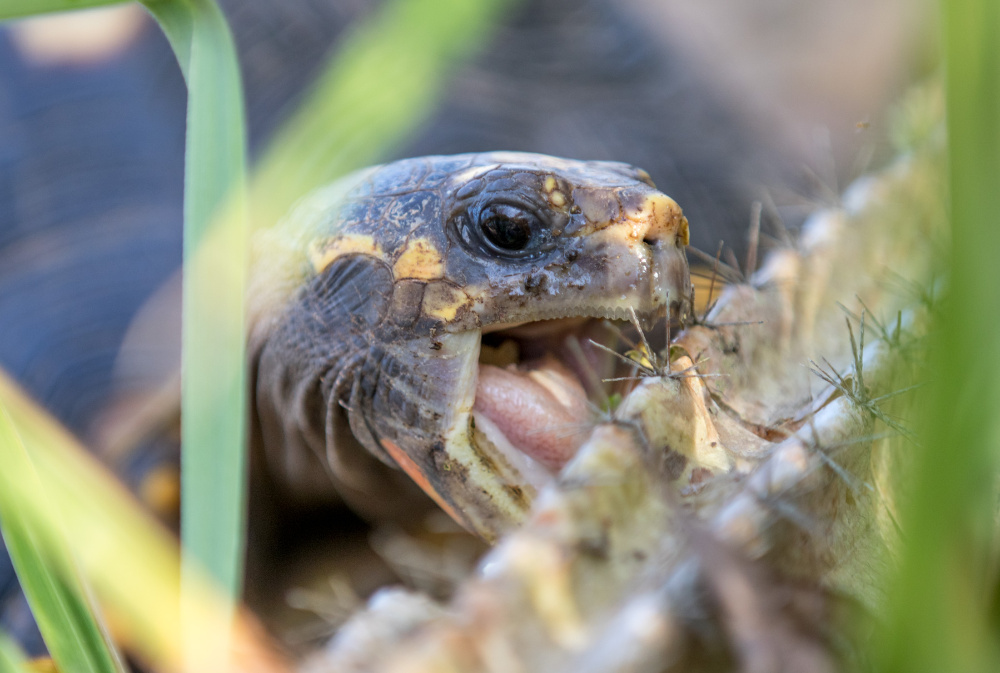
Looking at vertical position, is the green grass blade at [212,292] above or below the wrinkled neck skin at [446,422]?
above

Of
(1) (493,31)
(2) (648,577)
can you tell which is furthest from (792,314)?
(1) (493,31)

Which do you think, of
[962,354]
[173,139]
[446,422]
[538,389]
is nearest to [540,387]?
[538,389]

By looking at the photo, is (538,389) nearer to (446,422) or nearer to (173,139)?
(446,422)

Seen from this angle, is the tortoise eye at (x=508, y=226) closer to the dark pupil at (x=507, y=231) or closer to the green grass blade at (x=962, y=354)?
the dark pupil at (x=507, y=231)

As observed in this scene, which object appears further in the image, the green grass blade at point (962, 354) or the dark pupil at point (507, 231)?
the dark pupil at point (507, 231)

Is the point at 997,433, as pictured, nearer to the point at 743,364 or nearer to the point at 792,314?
the point at 743,364

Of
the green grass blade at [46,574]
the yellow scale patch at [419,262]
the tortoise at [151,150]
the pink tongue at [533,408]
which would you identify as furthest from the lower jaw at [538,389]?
the green grass blade at [46,574]
